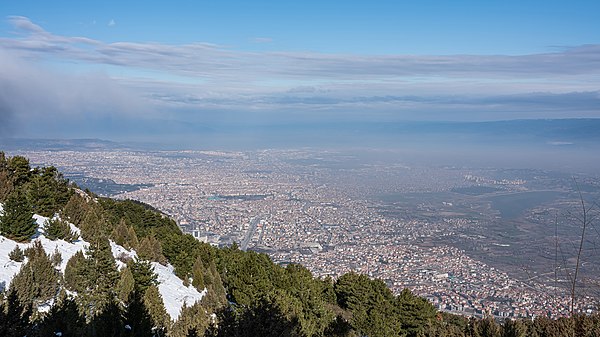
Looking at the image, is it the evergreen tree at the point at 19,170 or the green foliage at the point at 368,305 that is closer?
the green foliage at the point at 368,305

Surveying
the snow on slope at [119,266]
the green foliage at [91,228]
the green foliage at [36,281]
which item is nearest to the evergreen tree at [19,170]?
the snow on slope at [119,266]

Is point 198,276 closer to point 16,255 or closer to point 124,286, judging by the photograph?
point 124,286

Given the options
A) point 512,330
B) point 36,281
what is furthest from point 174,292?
point 512,330

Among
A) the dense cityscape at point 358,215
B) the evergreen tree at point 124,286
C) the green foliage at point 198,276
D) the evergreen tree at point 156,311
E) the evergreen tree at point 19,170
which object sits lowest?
the dense cityscape at point 358,215

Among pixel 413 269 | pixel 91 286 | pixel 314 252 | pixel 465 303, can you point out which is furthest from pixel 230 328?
pixel 314 252

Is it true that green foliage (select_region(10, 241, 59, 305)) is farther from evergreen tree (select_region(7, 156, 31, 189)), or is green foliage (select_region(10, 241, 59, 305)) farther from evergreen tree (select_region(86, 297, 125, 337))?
evergreen tree (select_region(7, 156, 31, 189))

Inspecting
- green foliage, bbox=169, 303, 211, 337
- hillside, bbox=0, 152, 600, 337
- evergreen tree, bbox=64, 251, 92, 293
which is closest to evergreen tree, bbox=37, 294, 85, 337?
hillside, bbox=0, 152, 600, 337

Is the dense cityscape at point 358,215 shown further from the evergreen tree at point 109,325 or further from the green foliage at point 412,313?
the evergreen tree at point 109,325
